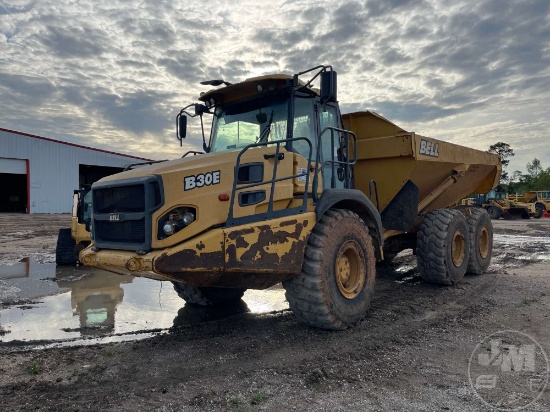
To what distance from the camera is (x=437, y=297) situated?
649 centimetres

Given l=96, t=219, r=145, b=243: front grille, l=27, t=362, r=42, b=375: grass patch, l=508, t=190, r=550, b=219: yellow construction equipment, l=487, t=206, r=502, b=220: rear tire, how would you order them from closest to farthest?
l=27, t=362, r=42, b=375: grass patch < l=96, t=219, r=145, b=243: front grille < l=487, t=206, r=502, b=220: rear tire < l=508, t=190, r=550, b=219: yellow construction equipment

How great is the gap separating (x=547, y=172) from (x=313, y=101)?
83201 mm

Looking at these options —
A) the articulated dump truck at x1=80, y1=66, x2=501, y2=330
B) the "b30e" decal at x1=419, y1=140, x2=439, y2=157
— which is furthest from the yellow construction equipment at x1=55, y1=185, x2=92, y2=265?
the "b30e" decal at x1=419, y1=140, x2=439, y2=157

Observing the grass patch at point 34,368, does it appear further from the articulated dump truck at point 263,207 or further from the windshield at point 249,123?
the windshield at point 249,123

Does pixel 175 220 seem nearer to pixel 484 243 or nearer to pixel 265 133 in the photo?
pixel 265 133

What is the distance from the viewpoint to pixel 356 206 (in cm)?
543

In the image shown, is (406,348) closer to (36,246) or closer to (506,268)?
(506,268)

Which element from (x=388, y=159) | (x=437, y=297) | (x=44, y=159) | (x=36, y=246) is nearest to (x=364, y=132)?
(x=388, y=159)

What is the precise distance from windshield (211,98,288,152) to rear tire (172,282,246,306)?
1.85 m

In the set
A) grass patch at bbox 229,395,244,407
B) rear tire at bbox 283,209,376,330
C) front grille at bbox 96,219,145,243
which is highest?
front grille at bbox 96,219,145,243

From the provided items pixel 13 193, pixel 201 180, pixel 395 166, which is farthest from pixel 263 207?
pixel 13 193

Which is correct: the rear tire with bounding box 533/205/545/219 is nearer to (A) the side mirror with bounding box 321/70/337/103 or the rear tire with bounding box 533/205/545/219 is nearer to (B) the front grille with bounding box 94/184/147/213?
(A) the side mirror with bounding box 321/70/337/103

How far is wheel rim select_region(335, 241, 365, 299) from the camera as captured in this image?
4.76 m

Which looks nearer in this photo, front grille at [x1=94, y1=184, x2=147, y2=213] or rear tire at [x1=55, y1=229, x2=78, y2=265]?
front grille at [x1=94, y1=184, x2=147, y2=213]
